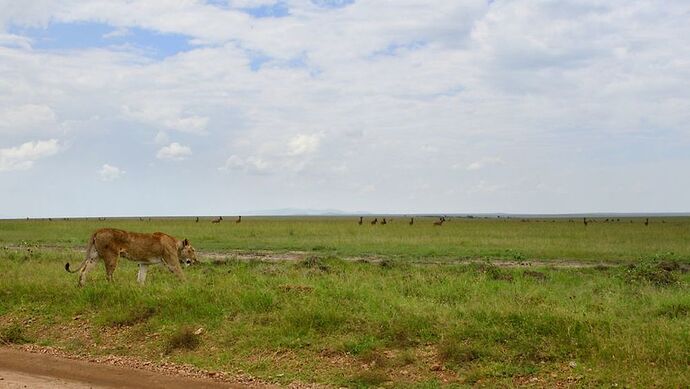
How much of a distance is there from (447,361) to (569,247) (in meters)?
23.7

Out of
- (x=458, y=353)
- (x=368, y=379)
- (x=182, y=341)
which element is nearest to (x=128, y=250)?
(x=182, y=341)

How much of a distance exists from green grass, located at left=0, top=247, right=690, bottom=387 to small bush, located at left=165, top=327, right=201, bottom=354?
20mm

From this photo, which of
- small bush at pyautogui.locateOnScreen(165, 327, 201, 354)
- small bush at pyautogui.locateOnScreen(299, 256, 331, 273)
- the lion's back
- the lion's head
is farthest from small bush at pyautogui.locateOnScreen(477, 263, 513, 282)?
small bush at pyautogui.locateOnScreen(165, 327, 201, 354)

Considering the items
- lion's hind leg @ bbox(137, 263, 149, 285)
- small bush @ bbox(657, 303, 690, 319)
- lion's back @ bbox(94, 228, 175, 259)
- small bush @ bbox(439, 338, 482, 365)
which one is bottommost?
small bush @ bbox(439, 338, 482, 365)

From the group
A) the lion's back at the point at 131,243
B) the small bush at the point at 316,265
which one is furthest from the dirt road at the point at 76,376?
the small bush at the point at 316,265

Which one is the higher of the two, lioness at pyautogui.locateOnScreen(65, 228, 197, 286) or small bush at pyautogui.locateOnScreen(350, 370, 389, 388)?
lioness at pyautogui.locateOnScreen(65, 228, 197, 286)

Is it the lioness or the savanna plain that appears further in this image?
the lioness

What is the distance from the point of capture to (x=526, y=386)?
823 centimetres

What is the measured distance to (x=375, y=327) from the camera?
1037 centimetres

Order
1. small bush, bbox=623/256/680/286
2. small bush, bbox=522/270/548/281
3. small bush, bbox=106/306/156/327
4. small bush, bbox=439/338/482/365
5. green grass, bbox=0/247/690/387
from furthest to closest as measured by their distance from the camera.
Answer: small bush, bbox=522/270/548/281, small bush, bbox=623/256/680/286, small bush, bbox=106/306/156/327, small bush, bbox=439/338/482/365, green grass, bbox=0/247/690/387

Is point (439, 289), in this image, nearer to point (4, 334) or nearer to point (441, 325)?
point (441, 325)

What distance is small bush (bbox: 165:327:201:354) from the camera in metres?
10.2

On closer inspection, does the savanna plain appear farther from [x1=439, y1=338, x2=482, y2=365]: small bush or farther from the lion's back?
the lion's back

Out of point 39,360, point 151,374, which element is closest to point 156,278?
point 39,360
